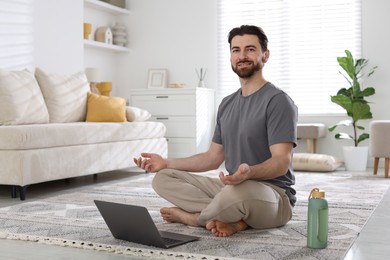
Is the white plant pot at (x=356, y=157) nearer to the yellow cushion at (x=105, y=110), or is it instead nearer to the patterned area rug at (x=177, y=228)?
the patterned area rug at (x=177, y=228)

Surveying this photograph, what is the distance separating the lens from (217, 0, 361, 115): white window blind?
6.00m

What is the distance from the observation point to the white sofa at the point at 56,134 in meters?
3.55

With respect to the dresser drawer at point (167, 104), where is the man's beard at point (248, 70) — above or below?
above

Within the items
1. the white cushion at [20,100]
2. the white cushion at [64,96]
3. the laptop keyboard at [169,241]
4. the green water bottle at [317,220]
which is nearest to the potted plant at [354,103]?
the white cushion at [64,96]

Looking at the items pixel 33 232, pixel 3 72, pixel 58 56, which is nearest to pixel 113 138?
pixel 3 72

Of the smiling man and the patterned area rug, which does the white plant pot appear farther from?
the smiling man

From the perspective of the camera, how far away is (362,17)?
589cm

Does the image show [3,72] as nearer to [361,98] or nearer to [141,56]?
[141,56]

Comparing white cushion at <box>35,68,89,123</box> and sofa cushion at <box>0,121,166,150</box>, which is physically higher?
white cushion at <box>35,68,89,123</box>

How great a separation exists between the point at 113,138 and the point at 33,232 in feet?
6.74

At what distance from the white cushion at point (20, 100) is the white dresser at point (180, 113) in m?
1.84

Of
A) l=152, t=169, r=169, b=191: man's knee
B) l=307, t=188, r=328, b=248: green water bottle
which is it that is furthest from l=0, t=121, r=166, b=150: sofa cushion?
l=307, t=188, r=328, b=248: green water bottle

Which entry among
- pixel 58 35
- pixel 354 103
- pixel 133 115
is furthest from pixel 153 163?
pixel 354 103

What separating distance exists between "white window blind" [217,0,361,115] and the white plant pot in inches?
23.7
